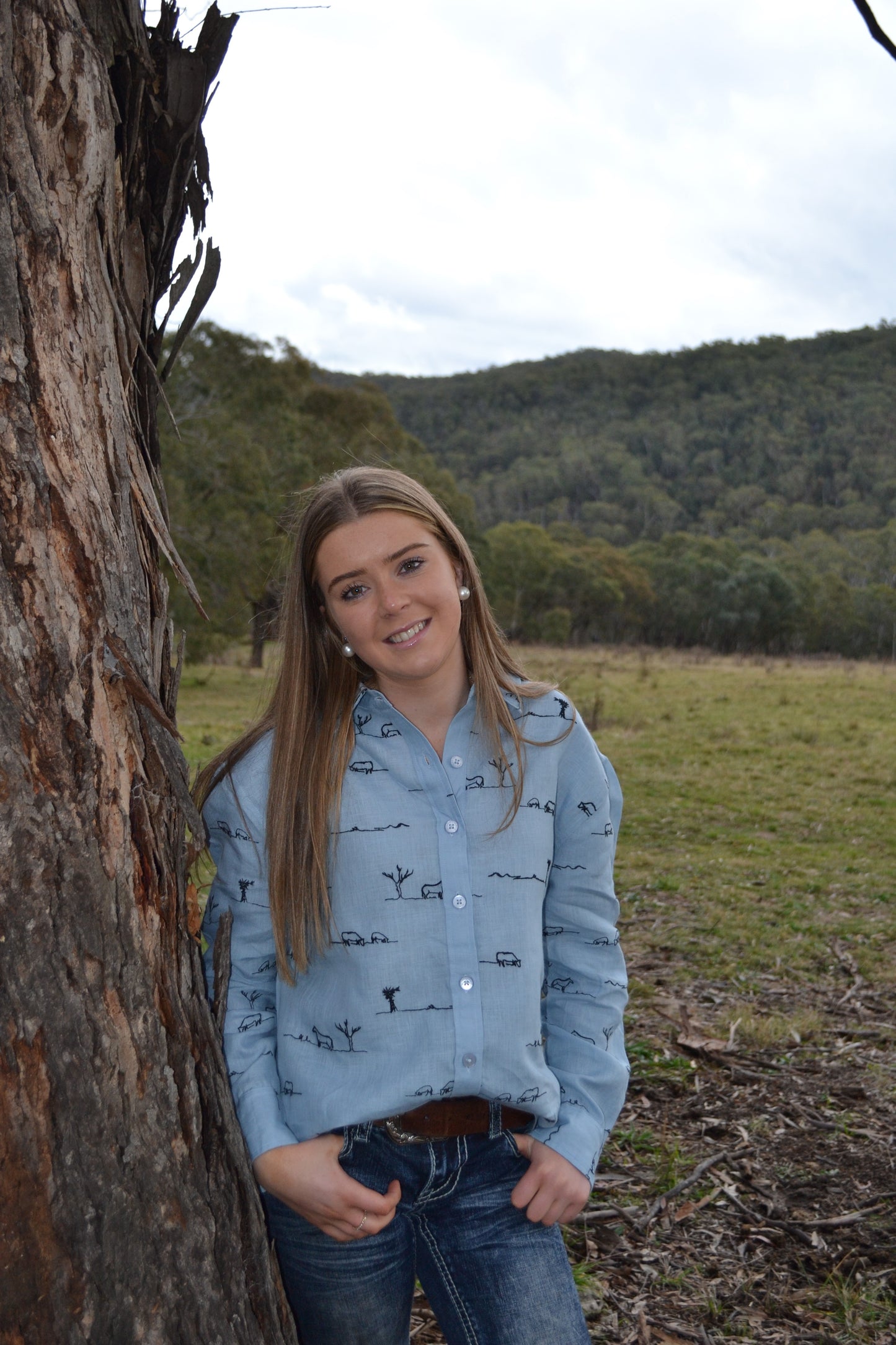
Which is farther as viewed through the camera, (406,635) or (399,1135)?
(406,635)

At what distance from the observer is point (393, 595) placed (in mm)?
1857

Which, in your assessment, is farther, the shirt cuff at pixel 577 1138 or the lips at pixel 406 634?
the lips at pixel 406 634

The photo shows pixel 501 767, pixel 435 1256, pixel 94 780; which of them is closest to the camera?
pixel 94 780

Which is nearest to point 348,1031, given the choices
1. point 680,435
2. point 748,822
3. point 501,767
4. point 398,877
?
point 398,877

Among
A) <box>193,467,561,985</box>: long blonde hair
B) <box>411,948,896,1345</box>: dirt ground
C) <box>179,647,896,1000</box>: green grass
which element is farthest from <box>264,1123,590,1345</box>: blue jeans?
<box>179,647,896,1000</box>: green grass

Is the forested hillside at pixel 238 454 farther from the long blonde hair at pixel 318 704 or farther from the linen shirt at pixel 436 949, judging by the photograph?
the linen shirt at pixel 436 949

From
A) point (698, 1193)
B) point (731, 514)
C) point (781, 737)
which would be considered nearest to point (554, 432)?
point (731, 514)

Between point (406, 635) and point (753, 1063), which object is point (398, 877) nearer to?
point (406, 635)

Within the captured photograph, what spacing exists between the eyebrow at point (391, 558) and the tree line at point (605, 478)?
0.27 m

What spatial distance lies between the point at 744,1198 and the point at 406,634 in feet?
6.47

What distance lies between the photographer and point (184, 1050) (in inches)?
58.4

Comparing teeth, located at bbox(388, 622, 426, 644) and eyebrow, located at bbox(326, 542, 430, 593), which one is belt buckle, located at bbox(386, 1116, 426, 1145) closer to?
teeth, located at bbox(388, 622, 426, 644)

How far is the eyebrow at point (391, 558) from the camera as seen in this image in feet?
6.18

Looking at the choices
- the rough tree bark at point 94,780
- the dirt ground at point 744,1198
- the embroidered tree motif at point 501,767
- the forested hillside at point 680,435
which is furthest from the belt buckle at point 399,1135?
the forested hillside at point 680,435
